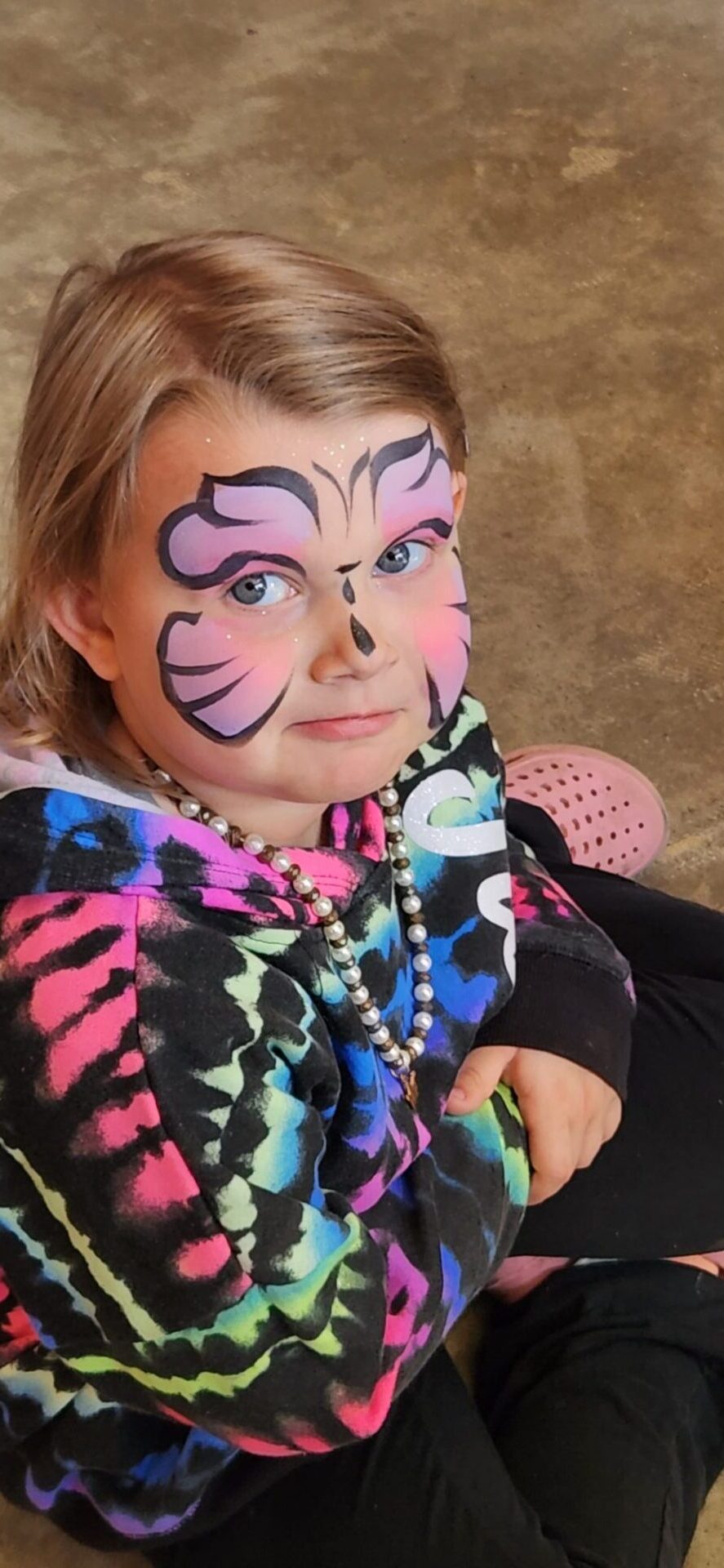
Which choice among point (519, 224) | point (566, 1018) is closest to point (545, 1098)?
point (566, 1018)

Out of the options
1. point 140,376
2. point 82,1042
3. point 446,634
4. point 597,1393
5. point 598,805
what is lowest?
point 597,1393

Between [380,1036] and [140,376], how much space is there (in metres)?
0.35

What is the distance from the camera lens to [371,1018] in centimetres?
73

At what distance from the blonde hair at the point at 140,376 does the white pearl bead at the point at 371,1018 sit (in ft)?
0.59

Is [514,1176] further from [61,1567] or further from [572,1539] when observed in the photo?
[61,1567]

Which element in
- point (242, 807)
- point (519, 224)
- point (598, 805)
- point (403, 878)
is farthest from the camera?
point (519, 224)

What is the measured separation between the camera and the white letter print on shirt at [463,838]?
824mm

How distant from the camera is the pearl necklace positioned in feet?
2.21

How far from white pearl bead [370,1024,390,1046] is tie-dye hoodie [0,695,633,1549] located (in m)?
0.02

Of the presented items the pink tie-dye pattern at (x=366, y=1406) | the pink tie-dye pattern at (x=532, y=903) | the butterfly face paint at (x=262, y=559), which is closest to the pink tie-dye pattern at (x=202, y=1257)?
the pink tie-dye pattern at (x=366, y=1406)

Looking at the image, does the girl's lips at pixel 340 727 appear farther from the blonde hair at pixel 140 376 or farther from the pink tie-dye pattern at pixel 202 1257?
the pink tie-dye pattern at pixel 202 1257

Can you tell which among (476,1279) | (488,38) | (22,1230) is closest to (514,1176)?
(476,1279)

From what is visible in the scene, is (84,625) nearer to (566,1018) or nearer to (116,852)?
(116,852)

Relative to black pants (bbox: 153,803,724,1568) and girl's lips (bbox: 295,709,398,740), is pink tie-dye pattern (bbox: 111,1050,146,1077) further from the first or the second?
black pants (bbox: 153,803,724,1568)
